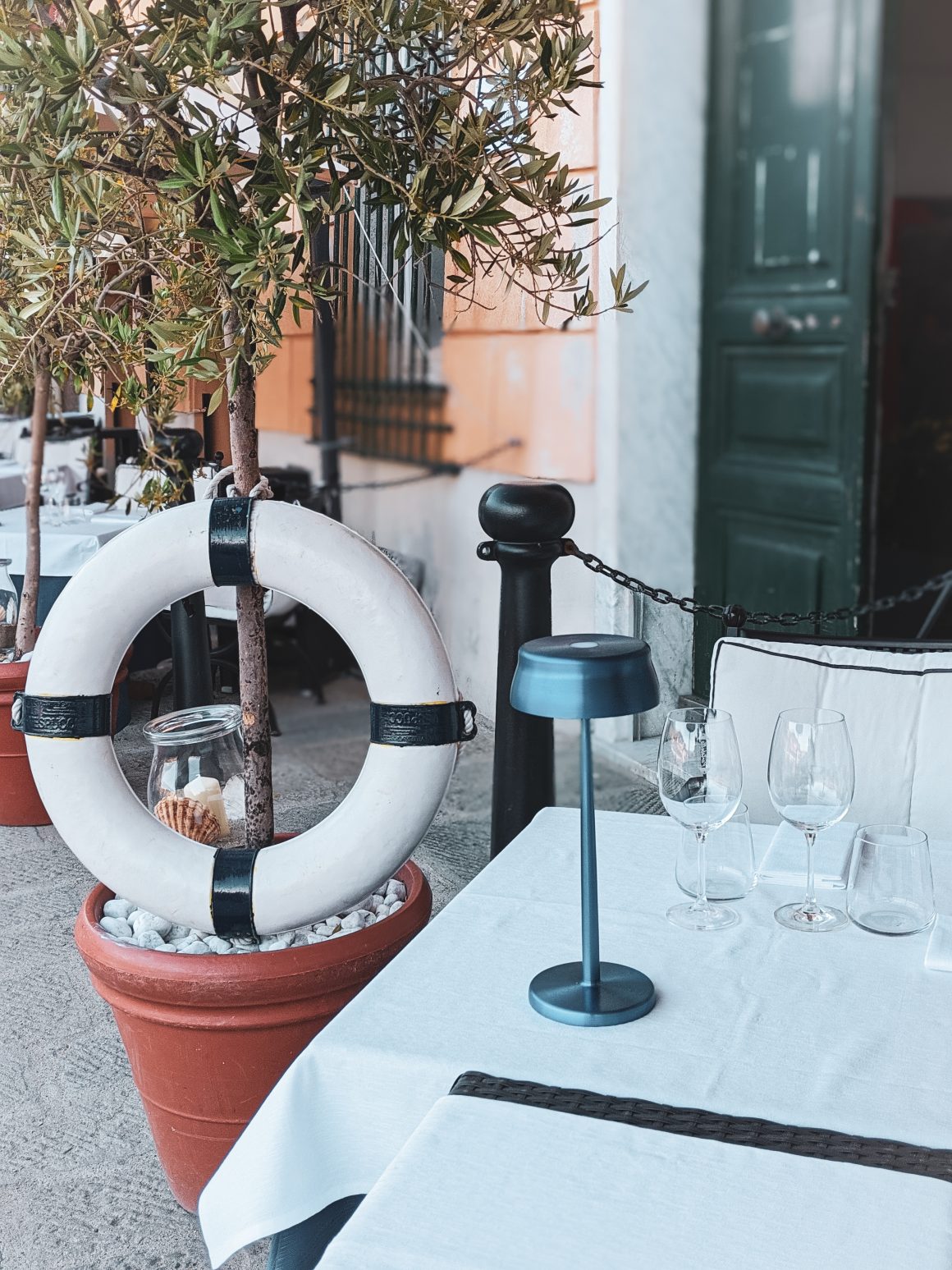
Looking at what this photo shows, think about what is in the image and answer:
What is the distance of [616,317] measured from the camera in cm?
351

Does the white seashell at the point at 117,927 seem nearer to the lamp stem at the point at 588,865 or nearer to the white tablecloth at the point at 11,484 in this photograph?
the lamp stem at the point at 588,865

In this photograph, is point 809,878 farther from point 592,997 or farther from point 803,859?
point 592,997

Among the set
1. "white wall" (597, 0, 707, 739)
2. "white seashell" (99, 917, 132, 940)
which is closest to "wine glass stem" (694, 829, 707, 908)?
"white seashell" (99, 917, 132, 940)

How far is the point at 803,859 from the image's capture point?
1.46 metres

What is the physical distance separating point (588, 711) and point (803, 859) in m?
0.51

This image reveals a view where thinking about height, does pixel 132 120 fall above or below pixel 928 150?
below

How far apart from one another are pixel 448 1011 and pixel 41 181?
1.30 meters

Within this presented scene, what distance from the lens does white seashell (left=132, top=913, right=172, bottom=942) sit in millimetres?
1855

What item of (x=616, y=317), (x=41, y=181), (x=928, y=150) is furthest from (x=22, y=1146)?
(x=928, y=150)

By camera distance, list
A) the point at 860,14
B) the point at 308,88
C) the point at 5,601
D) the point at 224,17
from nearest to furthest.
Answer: the point at 224,17 → the point at 308,88 → the point at 5,601 → the point at 860,14

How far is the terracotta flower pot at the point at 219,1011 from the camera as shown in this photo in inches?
64.8

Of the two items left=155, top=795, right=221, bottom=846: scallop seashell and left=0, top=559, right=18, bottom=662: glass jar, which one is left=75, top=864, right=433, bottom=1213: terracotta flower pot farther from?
left=0, top=559, right=18, bottom=662: glass jar

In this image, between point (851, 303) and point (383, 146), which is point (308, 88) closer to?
point (383, 146)

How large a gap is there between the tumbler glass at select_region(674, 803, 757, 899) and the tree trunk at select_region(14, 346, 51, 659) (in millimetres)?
2102
